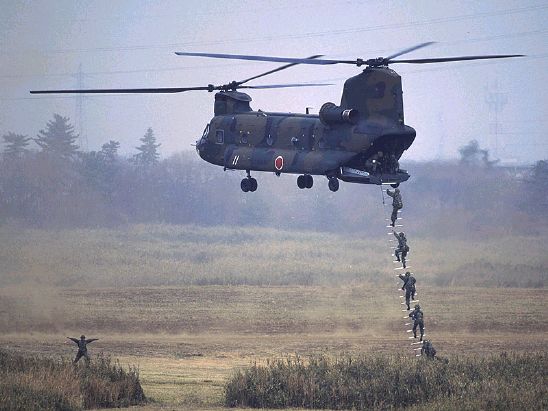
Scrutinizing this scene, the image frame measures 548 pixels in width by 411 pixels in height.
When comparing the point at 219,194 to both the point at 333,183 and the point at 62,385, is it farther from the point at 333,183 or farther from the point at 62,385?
the point at 62,385

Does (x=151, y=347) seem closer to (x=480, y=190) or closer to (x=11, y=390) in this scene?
(x=11, y=390)

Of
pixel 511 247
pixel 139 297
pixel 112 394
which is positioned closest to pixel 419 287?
pixel 511 247

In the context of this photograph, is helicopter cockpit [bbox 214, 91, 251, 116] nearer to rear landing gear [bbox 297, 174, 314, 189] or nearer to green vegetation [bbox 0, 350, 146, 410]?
rear landing gear [bbox 297, 174, 314, 189]

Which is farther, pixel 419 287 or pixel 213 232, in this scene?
pixel 213 232

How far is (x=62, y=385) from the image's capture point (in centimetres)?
4872

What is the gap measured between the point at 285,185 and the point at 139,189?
10.6 m

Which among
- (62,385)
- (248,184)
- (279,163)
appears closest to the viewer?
(62,385)

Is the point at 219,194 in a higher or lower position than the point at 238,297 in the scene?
higher

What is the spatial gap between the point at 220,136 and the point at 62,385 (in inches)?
419

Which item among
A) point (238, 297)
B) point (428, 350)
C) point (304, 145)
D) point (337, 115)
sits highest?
point (337, 115)

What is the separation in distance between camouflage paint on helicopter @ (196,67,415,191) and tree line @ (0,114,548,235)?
36.8 metres

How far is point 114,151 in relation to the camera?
108 metres

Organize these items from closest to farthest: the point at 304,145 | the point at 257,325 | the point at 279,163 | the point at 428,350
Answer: the point at 304,145
the point at 279,163
the point at 428,350
the point at 257,325

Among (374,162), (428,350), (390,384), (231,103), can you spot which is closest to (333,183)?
(374,162)
